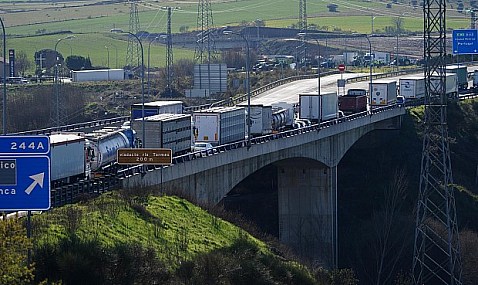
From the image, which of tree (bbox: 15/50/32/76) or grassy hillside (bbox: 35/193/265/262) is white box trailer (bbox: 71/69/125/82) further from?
grassy hillside (bbox: 35/193/265/262)

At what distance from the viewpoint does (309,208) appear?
7919 cm

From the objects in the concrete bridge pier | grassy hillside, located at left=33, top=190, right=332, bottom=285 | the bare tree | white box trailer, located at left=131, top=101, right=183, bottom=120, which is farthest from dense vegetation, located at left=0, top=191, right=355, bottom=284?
the concrete bridge pier

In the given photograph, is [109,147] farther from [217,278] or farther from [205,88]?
[205,88]

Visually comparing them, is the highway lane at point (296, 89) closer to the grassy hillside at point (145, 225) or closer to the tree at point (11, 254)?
the grassy hillside at point (145, 225)

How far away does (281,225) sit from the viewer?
254 feet

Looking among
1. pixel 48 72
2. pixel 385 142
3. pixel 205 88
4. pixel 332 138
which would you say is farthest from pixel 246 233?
pixel 48 72

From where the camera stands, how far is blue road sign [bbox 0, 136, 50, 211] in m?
30.1

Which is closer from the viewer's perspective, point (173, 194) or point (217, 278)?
point (217, 278)

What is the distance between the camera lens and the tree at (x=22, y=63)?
150 metres

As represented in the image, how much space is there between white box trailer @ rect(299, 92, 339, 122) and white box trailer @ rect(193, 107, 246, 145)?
15.8m

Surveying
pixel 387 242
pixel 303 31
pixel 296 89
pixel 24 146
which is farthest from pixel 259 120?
pixel 303 31

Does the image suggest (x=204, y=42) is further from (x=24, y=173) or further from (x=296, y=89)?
(x=24, y=173)

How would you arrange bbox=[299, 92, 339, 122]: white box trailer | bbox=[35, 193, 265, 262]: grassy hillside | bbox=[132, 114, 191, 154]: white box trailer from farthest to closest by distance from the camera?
bbox=[299, 92, 339, 122]: white box trailer
bbox=[132, 114, 191, 154]: white box trailer
bbox=[35, 193, 265, 262]: grassy hillside

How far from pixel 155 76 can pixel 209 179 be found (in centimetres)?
8794
